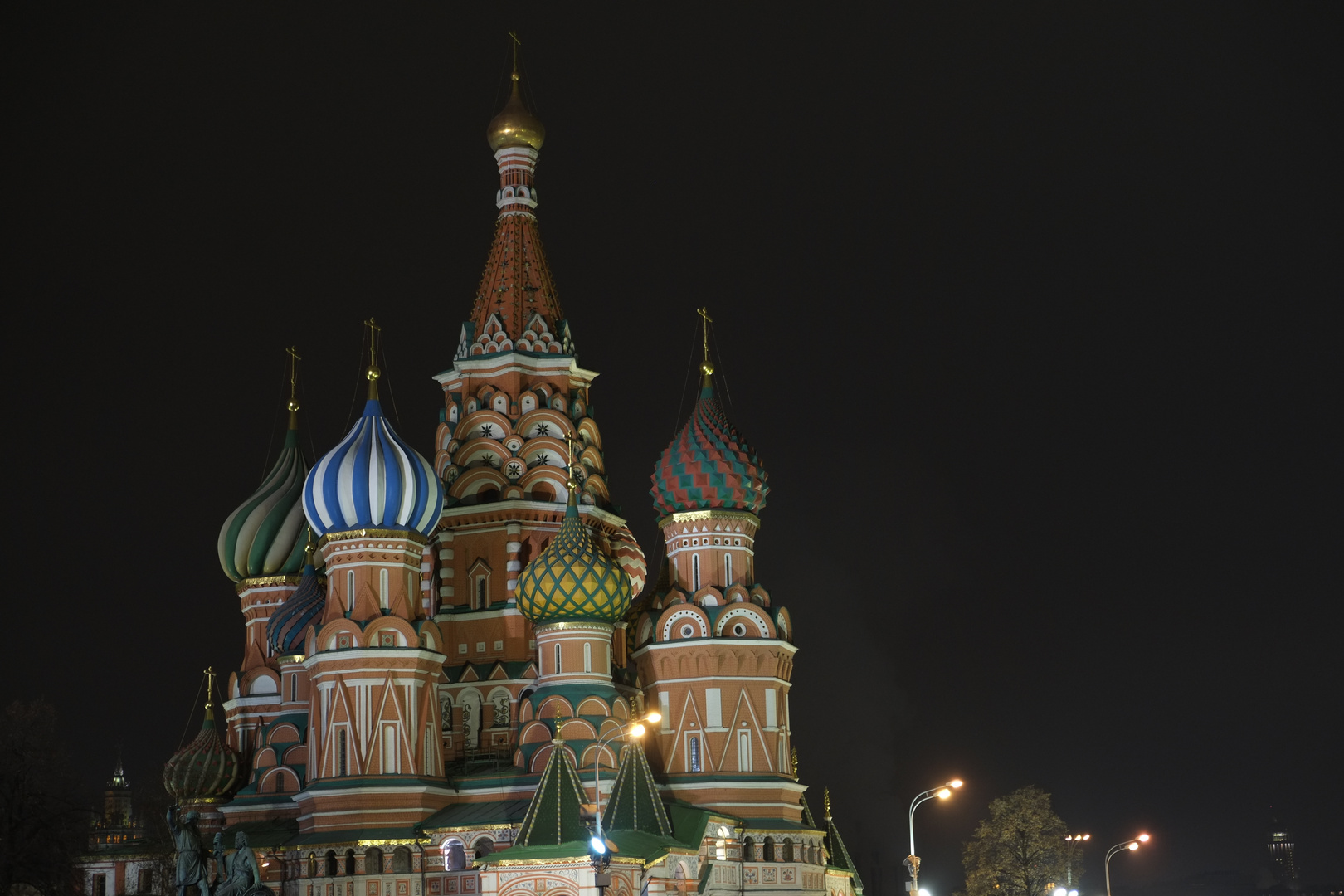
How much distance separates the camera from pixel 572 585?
41.1 meters

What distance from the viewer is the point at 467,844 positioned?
39.7 metres

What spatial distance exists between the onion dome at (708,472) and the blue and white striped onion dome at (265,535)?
9.86 m

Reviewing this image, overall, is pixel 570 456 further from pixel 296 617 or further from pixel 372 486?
pixel 296 617

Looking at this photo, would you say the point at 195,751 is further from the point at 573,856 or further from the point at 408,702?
the point at 573,856

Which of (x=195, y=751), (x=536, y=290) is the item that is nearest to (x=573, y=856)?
(x=195, y=751)

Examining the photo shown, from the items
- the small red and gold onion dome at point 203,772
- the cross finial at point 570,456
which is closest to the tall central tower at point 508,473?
the cross finial at point 570,456

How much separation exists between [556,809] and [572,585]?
19.7 feet

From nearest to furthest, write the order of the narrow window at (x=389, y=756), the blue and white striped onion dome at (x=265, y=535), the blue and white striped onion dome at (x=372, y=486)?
the narrow window at (x=389, y=756) → the blue and white striped onion dome at (x=372, y=486) → the blue and white striped onion dome at (x=265, y=535)

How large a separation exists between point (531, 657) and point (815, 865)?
25.5ft

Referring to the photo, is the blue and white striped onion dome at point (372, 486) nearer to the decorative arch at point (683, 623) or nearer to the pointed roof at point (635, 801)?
the decorative arch at point (683, 623)

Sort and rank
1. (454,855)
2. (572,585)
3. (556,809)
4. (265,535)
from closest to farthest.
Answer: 1. (556,809)
2. (454,855)
3. (572,585)
4. (265,535)

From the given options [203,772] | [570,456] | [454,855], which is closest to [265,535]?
[203,772]

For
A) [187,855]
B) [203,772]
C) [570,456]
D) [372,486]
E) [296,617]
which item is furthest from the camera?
[570,456]

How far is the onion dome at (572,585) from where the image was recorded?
41.2 metres
